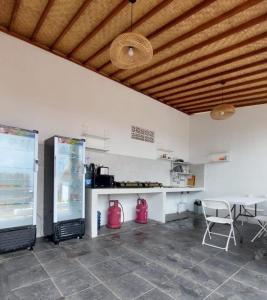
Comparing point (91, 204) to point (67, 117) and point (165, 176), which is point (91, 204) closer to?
point (67, 117)

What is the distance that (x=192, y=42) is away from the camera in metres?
3.66

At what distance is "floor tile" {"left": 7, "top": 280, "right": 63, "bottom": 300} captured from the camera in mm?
2039

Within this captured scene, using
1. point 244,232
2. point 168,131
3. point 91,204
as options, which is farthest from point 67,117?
point 244,232

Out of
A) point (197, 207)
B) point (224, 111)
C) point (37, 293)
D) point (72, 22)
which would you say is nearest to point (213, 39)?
point (224, 111)

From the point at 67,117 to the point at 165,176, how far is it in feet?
11.8

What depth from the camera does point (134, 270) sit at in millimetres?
2658

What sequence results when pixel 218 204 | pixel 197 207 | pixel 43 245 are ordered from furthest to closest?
pixel 197 207 < pixel 218 204 < pixel 43 245

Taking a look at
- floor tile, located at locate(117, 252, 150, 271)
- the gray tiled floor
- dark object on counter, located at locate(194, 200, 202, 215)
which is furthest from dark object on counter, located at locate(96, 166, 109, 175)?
dark object on counter, located at locate(194, 200, 202, 215)

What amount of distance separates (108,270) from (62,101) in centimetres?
322

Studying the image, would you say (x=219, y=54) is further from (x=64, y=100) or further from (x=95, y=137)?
(x=64, y=100)

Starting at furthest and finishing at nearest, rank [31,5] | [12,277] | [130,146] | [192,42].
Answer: [130,146] < [192,42] < [31,5] < [12,277]

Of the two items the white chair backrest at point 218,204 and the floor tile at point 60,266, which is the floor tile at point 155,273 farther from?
the white chair backrest at point 218,204

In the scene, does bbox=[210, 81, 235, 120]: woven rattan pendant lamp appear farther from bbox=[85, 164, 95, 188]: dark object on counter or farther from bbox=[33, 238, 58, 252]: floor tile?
bbox=[33, 238, 58, 252]: floor tile

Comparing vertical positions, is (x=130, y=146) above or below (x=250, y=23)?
below
